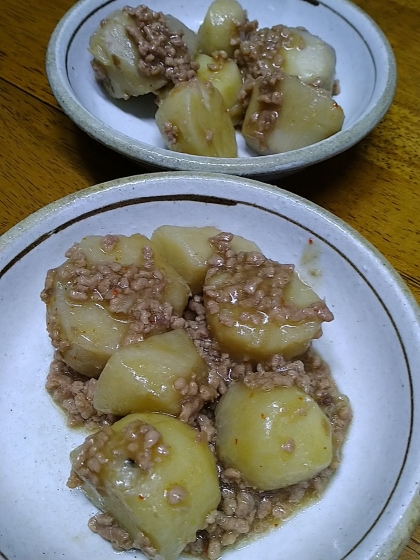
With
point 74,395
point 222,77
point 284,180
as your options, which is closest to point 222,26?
point 222,77

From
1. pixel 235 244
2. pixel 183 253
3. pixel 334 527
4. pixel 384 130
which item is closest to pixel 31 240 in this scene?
pixel 183 253

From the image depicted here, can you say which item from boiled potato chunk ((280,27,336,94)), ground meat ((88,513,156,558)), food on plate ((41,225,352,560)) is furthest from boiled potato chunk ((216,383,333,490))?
boiled potato chunk ((280,27,336,94))

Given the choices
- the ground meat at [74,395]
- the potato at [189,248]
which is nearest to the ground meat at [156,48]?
the potato at [189,248]

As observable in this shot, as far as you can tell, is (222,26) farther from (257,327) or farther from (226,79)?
(257,327)

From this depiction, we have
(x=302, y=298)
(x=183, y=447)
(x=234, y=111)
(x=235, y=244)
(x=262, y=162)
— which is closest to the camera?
(x=183, y=447)

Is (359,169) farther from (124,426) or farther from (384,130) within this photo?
(124,426)

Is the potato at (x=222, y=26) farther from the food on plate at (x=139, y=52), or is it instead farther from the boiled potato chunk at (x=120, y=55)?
the boiled potato chunk at (x=120, y=55)

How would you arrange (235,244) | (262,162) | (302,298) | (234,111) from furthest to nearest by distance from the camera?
Result: 1. (234,111)
2. (262,162)
3. (235,244)
4. (302,298)
